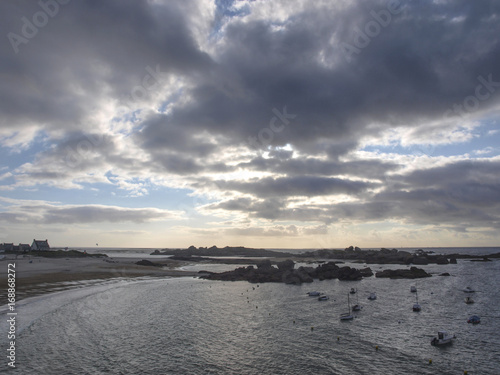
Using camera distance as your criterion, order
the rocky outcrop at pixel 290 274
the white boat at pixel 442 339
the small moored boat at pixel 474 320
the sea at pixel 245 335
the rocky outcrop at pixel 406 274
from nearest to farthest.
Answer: the sea at pixel 245 335, the white boat at pixel 442 339, the small moored boat at pixel 474 320, the rocky outcrop at pixel 290 274, the rocky outcrop at pixel 406 274

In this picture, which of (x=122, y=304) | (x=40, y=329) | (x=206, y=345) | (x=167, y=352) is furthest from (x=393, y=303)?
(x=40, y=329)

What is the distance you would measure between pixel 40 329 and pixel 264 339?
30.5 m

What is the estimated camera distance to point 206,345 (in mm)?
38438

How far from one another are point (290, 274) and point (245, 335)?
205ft

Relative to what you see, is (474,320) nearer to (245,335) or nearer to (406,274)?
(245,335)

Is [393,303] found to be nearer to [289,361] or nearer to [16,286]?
[289,361]

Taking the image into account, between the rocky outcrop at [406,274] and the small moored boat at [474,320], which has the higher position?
the small moored boat at [474,320]

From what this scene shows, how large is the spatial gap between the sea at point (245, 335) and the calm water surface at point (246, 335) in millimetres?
123

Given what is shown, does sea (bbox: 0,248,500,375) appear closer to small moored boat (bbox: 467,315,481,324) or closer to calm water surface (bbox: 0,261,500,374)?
calm water surface (bbox: 0,261,500,374)

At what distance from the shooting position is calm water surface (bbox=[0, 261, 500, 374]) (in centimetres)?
3206

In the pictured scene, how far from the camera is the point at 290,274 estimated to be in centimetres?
10312

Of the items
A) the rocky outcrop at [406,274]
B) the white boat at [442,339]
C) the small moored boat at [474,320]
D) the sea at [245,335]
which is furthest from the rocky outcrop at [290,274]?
the white boat at [442,339]

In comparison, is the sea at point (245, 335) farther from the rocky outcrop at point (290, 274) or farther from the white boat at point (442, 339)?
the rocky outcrop at point (290, 274)

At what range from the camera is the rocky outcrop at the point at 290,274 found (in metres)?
102
